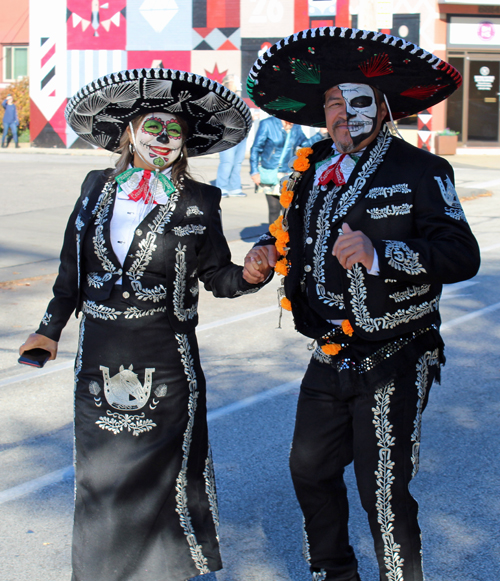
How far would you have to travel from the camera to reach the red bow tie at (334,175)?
2887 mm

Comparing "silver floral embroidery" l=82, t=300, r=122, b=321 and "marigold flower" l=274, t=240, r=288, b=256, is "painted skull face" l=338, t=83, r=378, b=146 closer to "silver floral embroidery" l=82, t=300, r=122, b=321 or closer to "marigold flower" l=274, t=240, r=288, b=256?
"marigold flower" l=274, t=240, r=288, b=256

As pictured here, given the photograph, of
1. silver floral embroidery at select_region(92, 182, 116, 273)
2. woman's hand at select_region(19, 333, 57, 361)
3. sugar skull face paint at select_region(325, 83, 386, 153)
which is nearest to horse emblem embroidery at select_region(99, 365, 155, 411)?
woman's hand at select_region(19, 333, 57, 361)

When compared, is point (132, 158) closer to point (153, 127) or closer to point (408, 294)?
point (153, 127)

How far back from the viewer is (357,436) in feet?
9.29

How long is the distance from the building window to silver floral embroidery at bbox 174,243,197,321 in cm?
3412

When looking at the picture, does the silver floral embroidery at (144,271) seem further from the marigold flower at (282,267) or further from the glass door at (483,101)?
the glass door at (483,101)

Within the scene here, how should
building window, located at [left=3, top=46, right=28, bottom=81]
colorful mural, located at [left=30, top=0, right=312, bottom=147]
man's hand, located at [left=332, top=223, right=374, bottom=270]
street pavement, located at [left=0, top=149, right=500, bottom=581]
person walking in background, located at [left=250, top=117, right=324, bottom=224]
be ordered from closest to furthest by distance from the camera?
man's hand, located at [left=332, top=223, right=374, bottom=270] < street pavement, located at [left=0, top=149, right=500, bottom=581] < person walking in background, located at [left=250, top=117, right=324, bottom=224] < colorful mural, located at [left=30, top=0, right=312, bottom=147] < building window, located at [left=3, top=46, right=28, bottom=81]

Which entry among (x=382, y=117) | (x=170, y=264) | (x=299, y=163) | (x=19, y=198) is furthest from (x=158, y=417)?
(x=19, y=198)

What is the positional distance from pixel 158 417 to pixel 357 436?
76 cm

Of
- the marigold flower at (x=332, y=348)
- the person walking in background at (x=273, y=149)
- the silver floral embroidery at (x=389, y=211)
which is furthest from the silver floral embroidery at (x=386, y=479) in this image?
the person walking in background at (x=273, y=149)

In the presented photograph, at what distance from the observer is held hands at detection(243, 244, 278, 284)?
3.09 metres

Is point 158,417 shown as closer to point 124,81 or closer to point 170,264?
point 170,264

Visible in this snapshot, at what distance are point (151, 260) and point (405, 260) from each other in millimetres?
1014

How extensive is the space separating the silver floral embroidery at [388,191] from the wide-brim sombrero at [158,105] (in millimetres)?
808
